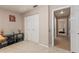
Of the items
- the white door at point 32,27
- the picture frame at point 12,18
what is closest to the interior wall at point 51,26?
the white door at point 32,27

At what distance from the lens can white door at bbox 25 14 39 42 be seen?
4337 mm

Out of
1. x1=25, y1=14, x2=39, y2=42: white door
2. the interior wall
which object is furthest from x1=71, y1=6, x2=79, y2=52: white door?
x1=25, y1=14, x2=39, y2=42: white door

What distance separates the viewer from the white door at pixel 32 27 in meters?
4.34

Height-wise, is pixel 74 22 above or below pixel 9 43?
above

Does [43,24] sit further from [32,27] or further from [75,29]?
[75,29]

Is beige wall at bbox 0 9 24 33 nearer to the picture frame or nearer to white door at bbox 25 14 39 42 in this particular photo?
the picture frame

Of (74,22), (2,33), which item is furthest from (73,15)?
(2,33)

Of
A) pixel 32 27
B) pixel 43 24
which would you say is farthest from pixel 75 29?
pixel 32 27

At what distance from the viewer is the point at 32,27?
4.69 metres
